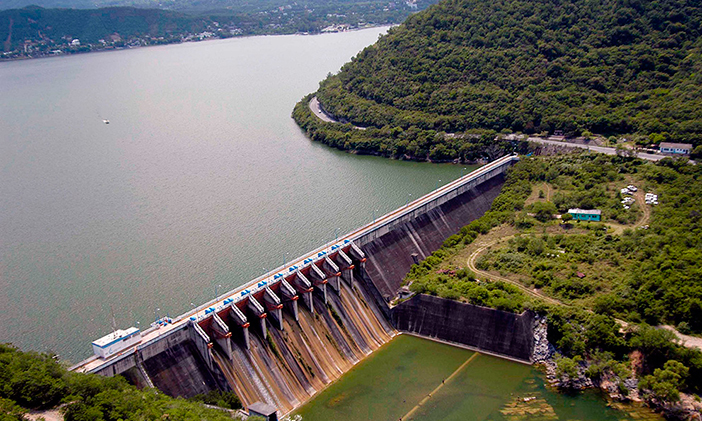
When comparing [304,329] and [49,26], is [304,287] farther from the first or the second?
[49,26]

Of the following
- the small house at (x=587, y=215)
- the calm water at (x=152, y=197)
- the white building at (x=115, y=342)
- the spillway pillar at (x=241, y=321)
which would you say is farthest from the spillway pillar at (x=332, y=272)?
the small house at (x=587, y=215)

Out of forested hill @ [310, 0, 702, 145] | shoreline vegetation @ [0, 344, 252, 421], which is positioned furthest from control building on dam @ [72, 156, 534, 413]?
forested hill @ [310, 0, 702, 145]

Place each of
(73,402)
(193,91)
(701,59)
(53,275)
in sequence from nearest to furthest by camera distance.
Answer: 1. (73,402)
2. (53,275)
3. (701,59)
4. (193,91)

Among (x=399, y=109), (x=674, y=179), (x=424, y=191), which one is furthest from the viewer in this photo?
(x=399, y=109)

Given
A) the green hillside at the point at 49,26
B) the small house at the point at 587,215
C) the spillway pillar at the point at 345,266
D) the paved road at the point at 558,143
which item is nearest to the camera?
the spillway pillar at the point at 345,266

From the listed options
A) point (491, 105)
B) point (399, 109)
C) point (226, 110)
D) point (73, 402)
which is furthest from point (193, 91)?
point (73, 402)

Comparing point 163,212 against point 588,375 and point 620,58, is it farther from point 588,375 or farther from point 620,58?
point 620,58

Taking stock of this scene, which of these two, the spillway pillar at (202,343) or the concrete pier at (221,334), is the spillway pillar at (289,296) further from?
the spillway pillar at (202,343)
